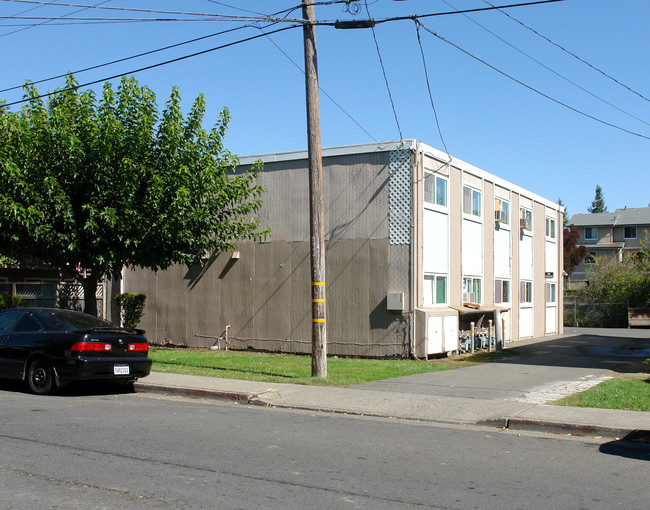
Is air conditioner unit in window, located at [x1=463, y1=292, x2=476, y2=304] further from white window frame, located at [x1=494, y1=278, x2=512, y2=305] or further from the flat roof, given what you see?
the flat roof

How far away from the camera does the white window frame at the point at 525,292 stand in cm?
2892

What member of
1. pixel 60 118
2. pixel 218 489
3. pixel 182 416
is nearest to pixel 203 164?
pixel 60 118

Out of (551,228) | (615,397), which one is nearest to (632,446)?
(615,397)

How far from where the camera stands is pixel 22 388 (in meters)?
13.2

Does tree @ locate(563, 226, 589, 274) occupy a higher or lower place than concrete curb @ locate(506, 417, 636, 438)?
higher

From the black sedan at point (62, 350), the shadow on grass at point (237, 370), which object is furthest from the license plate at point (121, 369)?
the shadow on grass at point (237, 370)

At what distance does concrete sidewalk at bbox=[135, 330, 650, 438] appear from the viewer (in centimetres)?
1002

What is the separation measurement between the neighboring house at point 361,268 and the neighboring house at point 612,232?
5007cm

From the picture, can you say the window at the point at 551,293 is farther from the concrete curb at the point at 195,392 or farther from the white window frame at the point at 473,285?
the concrete curb at the point at 195,392

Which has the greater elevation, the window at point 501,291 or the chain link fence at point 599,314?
the window at point 501,291

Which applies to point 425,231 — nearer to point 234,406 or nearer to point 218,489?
point 234,406

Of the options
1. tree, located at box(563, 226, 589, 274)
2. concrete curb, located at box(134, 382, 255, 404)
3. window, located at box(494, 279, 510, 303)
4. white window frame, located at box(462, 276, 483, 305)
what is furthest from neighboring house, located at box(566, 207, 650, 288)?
concrete curb, located at box(134, 382, 255, 404)

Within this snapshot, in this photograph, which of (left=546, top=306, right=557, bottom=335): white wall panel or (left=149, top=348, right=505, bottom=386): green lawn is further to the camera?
(left=546, top=306, right=557, bottom=335): white wall panel

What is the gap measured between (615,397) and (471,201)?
12.6m
